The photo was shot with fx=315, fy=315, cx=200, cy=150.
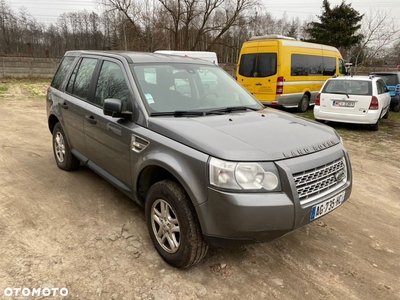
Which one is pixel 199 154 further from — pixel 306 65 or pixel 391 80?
pixel 391 80

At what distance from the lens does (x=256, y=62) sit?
11633 mm

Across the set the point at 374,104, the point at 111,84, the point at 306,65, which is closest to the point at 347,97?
the point at 374,104

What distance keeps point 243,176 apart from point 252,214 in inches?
10.8

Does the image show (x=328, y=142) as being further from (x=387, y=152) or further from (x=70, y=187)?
(x=387, y=152)

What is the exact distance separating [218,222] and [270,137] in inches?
32.7

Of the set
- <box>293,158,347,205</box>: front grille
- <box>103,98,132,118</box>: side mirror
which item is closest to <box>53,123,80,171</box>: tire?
<box>103,98,132,118</box>: side mirror

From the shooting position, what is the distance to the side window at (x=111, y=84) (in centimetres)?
329

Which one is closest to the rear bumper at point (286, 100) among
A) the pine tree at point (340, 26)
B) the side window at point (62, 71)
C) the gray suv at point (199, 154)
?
the gray suv at point (199, 154)

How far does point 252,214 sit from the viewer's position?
Result: 221 cm

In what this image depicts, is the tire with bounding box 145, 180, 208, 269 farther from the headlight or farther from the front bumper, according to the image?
the headlight

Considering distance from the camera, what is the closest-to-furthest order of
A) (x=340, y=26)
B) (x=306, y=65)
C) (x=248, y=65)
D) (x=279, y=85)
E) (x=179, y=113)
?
1. (x=179, y=113)
2. (x=279, y=85)
3. (x=248, y=65)
4. (x=306, y=65)
5. (x=340, y=26)

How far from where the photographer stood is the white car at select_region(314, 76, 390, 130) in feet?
27.7

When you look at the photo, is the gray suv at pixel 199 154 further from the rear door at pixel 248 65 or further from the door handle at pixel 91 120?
the rear door at pixel 248 65

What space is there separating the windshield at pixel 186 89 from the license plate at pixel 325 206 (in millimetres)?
1350
